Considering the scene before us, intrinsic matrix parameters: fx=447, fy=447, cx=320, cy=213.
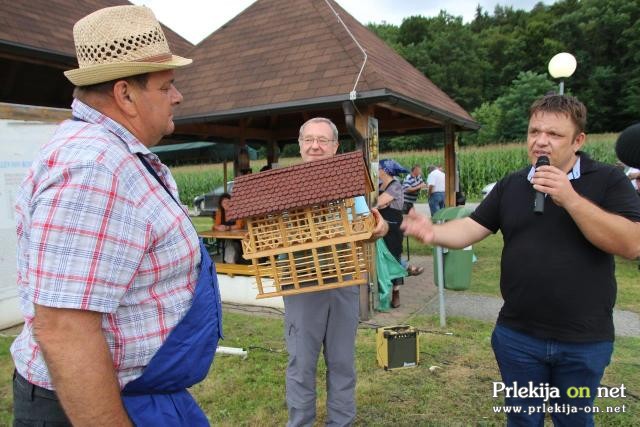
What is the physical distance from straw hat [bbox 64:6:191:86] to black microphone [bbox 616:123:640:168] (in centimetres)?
177

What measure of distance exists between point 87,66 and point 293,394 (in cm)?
231

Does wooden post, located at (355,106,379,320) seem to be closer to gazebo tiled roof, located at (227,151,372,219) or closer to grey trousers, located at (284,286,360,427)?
grey trousers, located at (284,286,360,427)

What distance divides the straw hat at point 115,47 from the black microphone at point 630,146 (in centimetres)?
177

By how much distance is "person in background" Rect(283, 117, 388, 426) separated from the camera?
9.14ft

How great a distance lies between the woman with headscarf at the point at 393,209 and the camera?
20.4 ft

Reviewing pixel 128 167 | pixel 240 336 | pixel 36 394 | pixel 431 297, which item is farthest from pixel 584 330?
pixel 431 297

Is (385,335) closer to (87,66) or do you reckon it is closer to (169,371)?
(169,371)

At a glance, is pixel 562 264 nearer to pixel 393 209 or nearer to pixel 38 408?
pixel 38 408

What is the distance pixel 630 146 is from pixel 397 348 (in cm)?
290

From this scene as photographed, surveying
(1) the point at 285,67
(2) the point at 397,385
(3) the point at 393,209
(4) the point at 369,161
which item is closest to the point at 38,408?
(2) the point at 397,385

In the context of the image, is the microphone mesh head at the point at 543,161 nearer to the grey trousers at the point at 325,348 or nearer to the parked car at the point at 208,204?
the grey trousers at the point at 325,348

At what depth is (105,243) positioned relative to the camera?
3.56 ft

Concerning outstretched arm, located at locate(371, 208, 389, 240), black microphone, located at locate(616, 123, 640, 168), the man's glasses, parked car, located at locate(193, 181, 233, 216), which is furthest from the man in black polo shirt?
parked car, located at locate(193, 181, 233, 216)

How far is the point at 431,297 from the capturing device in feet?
22.6
